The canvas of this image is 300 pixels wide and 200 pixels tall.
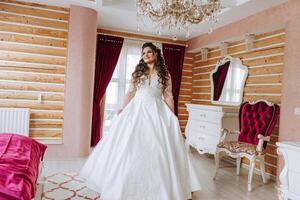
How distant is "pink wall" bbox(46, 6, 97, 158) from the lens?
4301 millimetres

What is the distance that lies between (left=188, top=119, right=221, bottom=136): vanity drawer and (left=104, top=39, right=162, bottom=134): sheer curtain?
1.66 metres

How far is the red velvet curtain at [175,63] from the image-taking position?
6.04 metres

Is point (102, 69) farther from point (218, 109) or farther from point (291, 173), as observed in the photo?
point (291, 173)

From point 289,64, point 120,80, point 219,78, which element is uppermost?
point 289,64

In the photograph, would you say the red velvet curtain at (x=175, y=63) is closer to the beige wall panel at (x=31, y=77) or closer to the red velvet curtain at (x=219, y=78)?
the red velvet curtain at (x=219, y=78)

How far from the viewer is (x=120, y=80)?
5.70m

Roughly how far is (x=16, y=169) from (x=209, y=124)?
10.5 ft

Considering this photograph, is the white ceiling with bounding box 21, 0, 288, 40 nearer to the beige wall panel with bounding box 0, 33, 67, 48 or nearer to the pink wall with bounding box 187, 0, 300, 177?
the pink wall with bounding box 187, 0, 300, 177

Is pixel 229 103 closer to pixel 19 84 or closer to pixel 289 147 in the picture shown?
pixel 289 147

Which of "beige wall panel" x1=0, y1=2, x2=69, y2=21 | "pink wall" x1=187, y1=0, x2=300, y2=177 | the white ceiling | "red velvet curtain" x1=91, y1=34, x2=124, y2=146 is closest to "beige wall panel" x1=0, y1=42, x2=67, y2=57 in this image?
"beige wall panel" x1=0, y1=2, x2=69, y2=21

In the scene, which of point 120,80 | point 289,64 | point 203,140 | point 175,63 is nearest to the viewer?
point 289,64

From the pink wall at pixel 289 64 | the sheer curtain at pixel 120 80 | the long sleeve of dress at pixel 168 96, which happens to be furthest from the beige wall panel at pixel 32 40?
the pink wall at pixel 289 64

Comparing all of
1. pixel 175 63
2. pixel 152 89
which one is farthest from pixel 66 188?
pixel 175 63

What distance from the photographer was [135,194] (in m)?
2.37
